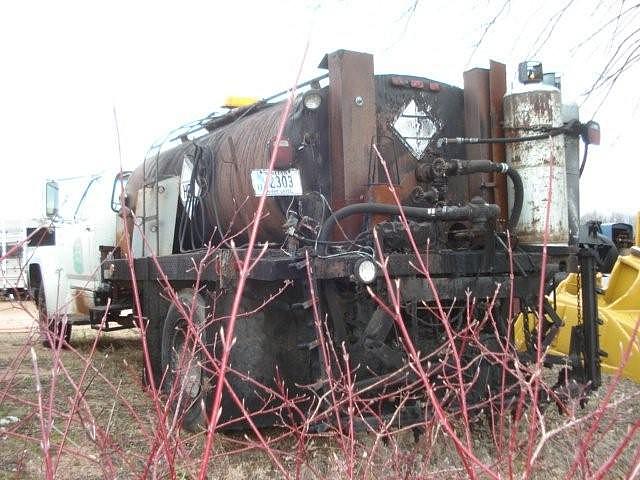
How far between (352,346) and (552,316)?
1.68 metres

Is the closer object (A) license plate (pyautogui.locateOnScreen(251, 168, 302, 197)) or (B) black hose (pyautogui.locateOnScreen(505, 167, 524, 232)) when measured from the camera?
(A) license plate (pyautogui.locateOnScreen(251, 168, 302, 197))

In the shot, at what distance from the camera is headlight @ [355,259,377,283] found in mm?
3826

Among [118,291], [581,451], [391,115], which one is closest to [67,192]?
[118,291]

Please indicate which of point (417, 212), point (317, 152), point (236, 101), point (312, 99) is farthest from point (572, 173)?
point (236, 101)

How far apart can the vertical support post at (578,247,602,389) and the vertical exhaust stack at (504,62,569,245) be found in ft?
1.52

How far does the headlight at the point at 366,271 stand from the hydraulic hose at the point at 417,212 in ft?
1.16

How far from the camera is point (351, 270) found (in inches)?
154

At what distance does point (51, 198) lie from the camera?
9414 mm

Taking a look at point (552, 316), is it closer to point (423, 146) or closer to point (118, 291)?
point (423, 146)

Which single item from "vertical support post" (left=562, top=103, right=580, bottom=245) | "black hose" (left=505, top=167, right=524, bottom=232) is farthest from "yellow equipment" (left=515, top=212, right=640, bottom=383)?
"black hose" (left=505, top=167, right=524, bottom=232)

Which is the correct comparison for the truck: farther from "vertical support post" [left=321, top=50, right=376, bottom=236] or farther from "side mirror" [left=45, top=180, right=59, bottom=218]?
"side mirror" [left=45, top=180, right=59, bottom=218]

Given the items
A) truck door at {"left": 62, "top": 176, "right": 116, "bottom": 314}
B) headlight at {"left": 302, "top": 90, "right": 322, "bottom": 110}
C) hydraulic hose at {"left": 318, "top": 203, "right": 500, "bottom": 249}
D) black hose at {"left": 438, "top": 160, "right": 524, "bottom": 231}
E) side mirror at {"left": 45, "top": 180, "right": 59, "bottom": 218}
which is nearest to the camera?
hydraulic hose at {"left": 318, "top": 203, "right": 500, "bottom": 249}

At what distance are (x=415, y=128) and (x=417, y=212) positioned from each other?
1057 mm

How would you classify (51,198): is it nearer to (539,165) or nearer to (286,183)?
(286,183)
